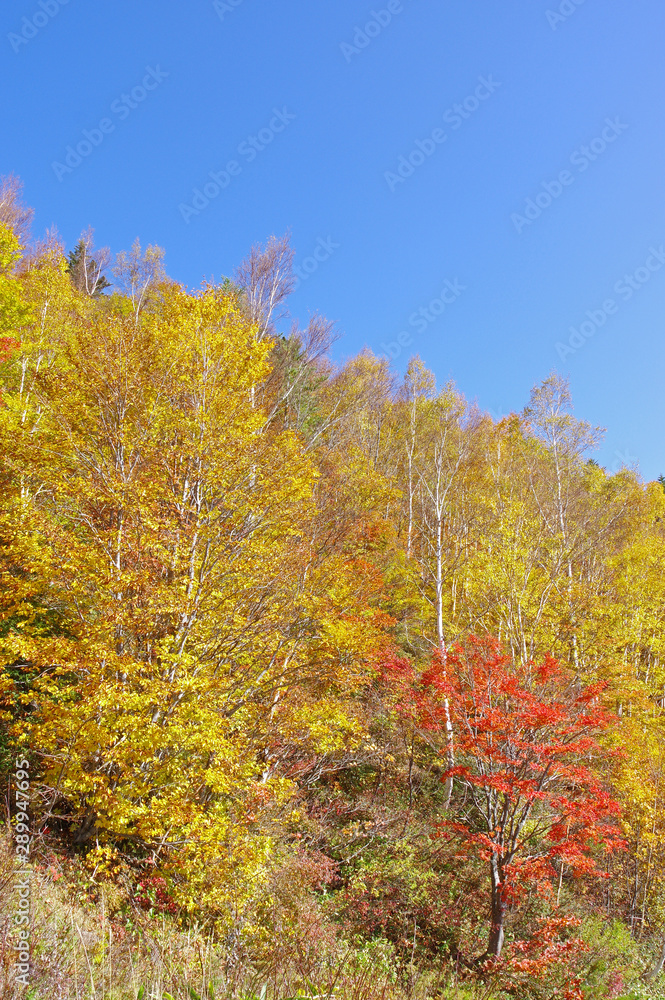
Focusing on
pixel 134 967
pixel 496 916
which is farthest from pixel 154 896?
pixel 496 916

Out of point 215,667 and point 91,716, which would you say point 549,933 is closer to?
point 215,667

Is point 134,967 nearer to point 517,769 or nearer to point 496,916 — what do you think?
point 496,916

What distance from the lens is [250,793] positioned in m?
8.45

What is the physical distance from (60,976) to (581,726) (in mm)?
8269

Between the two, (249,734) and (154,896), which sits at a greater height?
(249,734)

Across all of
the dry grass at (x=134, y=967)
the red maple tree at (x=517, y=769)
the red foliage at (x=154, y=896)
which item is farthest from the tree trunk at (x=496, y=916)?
the red foliage at (x=154, y=896)

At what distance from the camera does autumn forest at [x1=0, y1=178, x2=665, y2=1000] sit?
6477 millimetres

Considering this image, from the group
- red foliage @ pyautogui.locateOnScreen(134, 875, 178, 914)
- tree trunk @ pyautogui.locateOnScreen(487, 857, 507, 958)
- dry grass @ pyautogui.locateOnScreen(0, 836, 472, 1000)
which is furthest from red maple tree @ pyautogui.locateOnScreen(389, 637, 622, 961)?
red foliage @ pyautogui.locateOnScreen(134, 875, 178, 914)

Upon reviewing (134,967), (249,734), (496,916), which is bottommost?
(496,916)

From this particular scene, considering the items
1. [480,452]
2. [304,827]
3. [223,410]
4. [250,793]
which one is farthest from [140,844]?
[480,452]

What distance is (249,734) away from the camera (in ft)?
32.3

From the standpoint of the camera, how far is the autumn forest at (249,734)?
6.48 m

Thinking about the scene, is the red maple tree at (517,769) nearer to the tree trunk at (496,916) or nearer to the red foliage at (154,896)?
the tree trunk at (496,916)

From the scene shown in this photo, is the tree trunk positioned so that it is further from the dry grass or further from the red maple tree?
the dry grass
